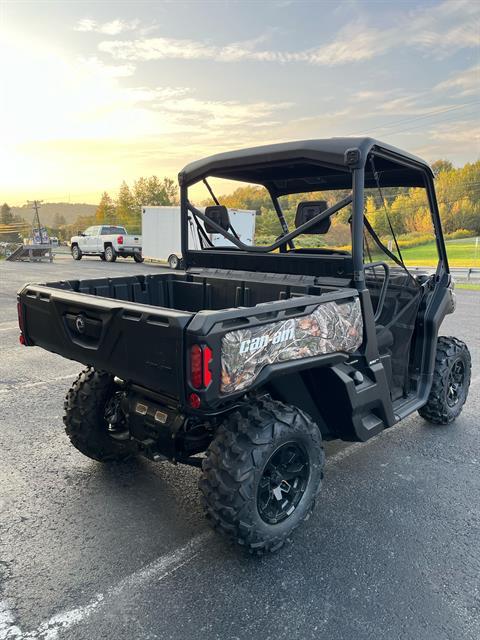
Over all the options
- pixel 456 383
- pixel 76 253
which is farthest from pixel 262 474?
pixel 76 253

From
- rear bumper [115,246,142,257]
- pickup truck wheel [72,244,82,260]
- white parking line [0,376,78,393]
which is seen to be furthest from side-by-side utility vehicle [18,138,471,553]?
pickup truck wheel [72,244,82,260]

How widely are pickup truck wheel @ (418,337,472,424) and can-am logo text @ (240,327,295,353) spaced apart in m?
2.08

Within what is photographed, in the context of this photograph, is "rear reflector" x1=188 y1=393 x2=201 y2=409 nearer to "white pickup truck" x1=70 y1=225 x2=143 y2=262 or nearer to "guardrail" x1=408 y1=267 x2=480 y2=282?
"guardrail" x1=408 y1=267 x2=480 y2=282

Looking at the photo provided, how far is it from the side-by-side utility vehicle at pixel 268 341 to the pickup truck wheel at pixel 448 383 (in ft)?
0.05

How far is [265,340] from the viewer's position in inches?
92.7

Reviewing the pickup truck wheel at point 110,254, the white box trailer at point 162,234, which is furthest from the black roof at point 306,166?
the pickup truck wheel at point 110,254

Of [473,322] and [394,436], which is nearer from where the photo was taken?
[394,436]

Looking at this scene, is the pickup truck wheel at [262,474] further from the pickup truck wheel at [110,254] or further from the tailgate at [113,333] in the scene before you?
Answer: the pickup truck wheel at [110,254]

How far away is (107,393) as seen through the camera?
342 centimetres

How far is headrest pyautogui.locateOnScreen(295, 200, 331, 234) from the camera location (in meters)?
3.37

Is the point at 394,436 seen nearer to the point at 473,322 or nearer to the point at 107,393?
the point at 107,393

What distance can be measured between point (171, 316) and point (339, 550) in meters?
1.60

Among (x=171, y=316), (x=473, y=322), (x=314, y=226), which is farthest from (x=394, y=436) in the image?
(x=473, y=322)

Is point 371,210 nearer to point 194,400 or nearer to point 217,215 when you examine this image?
point 217,215
